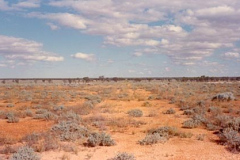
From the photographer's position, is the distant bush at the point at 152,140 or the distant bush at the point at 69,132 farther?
the distant bush at the point at 69,132

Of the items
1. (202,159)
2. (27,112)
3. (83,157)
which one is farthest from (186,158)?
(27,112)

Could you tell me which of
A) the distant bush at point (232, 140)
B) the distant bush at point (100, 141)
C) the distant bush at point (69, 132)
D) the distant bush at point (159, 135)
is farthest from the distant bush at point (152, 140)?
the distant bush at point (69, 132)

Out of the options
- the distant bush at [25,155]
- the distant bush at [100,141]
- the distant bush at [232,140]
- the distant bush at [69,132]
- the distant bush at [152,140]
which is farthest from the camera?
the distant bush at [69,132]

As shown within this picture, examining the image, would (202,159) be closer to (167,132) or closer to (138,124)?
(167,132)

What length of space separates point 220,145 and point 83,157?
19.4ft

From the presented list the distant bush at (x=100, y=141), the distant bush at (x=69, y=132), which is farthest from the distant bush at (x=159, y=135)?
the distant bush at (x=69, y=132)

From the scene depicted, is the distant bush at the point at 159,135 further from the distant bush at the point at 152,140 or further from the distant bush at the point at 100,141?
the distant bush at the point at 100,141

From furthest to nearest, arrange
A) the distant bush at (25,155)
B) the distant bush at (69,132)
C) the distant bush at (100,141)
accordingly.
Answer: the distant bush at (69,132), the distant bush at (100,141), the distant bush at (25,155)

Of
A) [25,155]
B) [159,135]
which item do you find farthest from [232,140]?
[25,155]

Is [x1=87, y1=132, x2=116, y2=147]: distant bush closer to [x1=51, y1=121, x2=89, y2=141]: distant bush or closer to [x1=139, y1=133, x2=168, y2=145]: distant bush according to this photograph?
[x1=51, y1=121, x2=89, y2=141]: distant bush

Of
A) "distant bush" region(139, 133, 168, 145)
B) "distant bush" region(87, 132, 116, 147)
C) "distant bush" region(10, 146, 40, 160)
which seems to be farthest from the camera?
"distant bush" region(139, 133, 168, 145)

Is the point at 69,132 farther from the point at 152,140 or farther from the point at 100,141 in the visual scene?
the point at 152,140

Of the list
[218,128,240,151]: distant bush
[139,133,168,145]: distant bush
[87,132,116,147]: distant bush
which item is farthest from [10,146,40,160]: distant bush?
[218,128,240,151]: distant bush

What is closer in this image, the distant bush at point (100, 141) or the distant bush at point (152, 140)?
the distant bush at point (100, 141)
